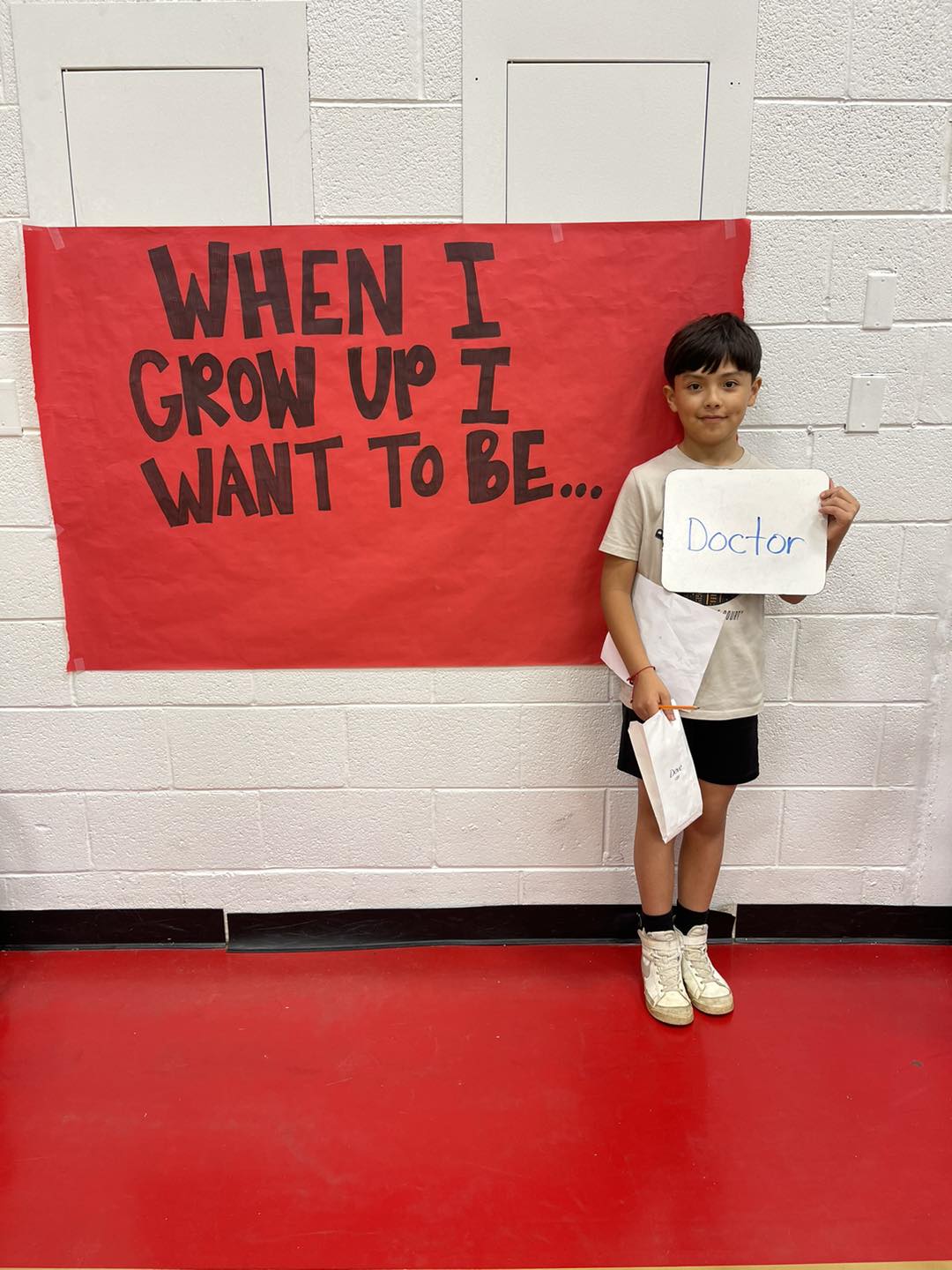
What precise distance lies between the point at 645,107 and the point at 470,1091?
1.92m

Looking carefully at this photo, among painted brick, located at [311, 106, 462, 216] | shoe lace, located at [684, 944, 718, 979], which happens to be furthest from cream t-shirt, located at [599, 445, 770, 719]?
painted brick, located at [311, 106, 462, 216]

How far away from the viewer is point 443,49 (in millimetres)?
1653

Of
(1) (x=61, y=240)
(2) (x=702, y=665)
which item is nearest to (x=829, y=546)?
(2) (x=702, y=665)

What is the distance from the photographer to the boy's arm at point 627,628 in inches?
68.9

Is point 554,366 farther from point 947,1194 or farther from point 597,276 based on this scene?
point 947,1194

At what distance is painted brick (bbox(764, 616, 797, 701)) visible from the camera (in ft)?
6.35

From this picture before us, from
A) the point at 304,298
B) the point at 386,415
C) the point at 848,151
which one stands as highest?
the point at 848,151

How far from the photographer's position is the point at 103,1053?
1768 mm

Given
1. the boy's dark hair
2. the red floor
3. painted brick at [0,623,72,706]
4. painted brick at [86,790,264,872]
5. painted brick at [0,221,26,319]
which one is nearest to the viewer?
the red floor

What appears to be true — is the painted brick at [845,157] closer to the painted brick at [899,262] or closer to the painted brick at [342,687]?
the painted brick at [899,262]

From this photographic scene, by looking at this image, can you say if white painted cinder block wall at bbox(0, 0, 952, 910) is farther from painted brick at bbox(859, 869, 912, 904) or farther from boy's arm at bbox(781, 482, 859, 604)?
boy's arm at bbox(781, 482, 859, 604)

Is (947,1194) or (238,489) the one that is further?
(238,489)

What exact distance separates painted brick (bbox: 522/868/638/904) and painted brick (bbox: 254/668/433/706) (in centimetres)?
52

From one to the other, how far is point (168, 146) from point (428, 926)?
1762 mm
